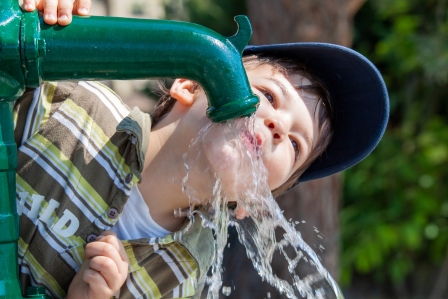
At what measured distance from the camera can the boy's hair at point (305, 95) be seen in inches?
70.6

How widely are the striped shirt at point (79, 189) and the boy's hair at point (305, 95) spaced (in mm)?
141

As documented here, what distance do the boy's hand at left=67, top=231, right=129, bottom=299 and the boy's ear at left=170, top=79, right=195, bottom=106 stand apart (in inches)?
17.0

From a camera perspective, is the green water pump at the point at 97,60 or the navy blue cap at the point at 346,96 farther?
the navy blue cap at the point at 346,96

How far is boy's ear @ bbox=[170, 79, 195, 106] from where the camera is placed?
1.73 meters

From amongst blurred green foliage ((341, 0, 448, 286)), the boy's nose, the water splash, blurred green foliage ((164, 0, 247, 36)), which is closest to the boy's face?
the boy's nose

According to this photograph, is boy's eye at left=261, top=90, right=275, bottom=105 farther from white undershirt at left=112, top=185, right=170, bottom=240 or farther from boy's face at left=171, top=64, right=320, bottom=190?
white undershirt at left=112, top=185, right=170, bottom=240

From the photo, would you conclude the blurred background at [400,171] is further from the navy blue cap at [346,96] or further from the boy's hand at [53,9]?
the boy's hand at [53,9]

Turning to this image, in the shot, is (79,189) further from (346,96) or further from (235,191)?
(346,96)

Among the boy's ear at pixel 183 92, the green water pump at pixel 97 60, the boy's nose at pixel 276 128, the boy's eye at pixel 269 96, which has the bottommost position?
the boy's ear at pixel 183 92

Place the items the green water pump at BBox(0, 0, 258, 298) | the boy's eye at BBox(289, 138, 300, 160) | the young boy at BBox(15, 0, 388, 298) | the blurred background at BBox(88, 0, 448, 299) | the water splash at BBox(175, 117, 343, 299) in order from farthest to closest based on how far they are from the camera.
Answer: the blurred background at BBox(88, 0, 448, 299) → the boy's eye at BBox(289, 138, 300, 160) → the young boy at BBox(15, 0, 388, 298) → the water splash at BBox(175, 117, 343, 299) → the green water pump at BBox(0, 0, 258, 298)

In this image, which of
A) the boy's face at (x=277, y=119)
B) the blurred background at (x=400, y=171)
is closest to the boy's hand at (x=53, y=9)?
the boy's face at (x=277, y=119)

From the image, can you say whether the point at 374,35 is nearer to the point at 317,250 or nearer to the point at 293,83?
the point at 317,250

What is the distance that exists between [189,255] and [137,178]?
→ 27 cm

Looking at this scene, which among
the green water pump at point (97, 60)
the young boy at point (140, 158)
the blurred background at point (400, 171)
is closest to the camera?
the green water pump at point (97, 60)
